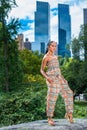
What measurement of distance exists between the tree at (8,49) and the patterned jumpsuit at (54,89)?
1258cm

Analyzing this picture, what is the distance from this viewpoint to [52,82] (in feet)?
36.7

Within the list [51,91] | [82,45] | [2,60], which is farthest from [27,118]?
[82,45]

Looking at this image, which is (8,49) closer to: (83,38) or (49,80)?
(49,80)

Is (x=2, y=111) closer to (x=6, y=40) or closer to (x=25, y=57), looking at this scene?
(x=6, y=40)

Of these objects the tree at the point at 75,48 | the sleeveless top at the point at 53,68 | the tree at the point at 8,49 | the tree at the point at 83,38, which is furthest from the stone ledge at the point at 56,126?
the tree at the point at 75,48

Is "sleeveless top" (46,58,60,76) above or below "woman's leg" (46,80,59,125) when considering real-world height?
above

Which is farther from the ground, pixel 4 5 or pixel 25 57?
pixel 4 5

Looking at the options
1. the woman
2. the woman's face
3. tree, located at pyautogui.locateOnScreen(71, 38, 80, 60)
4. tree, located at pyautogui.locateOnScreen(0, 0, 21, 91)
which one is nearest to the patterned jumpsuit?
the woman

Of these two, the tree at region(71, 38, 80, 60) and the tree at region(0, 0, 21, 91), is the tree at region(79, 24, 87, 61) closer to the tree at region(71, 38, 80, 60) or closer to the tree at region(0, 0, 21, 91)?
the tree at region(71, 38, 80, 60)

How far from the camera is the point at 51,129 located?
34.3 feet

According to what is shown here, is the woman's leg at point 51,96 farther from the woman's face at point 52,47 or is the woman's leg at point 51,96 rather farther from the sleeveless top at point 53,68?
the woman's face at point 52,47

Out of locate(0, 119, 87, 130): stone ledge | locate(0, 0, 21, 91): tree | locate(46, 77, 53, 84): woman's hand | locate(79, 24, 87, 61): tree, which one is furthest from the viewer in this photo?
locate(79, 24, 87, 61): tree

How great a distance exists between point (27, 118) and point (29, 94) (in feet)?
6.35

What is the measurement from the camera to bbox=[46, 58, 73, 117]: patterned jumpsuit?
11166 millimetres
